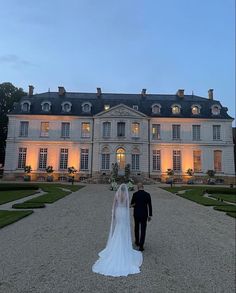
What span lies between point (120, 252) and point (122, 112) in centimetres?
3462

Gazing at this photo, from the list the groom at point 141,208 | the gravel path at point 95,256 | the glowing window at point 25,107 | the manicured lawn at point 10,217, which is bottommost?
the gravel path at point 95,256

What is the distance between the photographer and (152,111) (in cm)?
4241

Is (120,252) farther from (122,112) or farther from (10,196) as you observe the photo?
(122,112)

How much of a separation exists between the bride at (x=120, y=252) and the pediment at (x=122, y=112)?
33443 mm

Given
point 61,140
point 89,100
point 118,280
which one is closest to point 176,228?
point 118,280

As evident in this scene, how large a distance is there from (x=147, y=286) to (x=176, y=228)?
5.40m

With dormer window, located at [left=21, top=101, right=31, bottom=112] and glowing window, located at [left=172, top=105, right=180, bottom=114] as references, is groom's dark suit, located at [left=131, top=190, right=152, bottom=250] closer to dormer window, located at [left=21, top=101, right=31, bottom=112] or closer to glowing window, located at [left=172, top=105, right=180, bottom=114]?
glowing window, located at [left=172, top=105, right=180, bottom=114]

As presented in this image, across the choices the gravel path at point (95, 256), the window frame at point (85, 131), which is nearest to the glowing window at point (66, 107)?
the window frame at point (85, 131)

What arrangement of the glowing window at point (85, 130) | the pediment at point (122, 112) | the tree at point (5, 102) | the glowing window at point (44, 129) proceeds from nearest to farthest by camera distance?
the pediment at point (122, 112) → the glowing window at point (44, 129) → the glowing window at point (85, 130) → the tree at point (5, 102)

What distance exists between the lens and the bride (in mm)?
5867

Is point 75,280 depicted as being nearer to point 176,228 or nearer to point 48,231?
point 48,231

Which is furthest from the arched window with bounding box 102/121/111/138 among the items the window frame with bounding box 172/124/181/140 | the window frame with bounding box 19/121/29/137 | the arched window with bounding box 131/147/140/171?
the window frame with bounding box 19/121/29/137

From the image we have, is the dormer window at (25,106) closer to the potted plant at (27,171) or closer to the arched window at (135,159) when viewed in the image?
the potted plant at (27,171)

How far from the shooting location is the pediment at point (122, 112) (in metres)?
40.3
